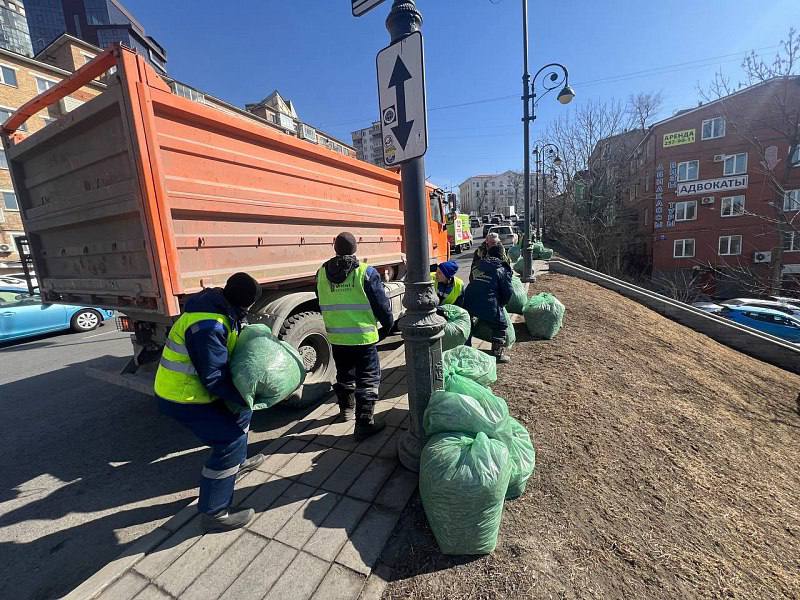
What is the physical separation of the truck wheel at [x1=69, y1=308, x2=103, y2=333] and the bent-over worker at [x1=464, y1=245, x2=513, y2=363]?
924cm

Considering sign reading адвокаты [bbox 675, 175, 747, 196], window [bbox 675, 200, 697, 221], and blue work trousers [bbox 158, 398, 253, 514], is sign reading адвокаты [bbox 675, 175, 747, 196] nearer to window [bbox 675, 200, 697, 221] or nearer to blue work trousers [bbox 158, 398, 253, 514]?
window [bbox 675, 200, 697, 221]

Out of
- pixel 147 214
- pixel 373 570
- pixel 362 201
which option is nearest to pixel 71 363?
pixel 147 214

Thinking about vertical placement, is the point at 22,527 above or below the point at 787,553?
above

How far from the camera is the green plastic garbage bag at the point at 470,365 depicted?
307cm

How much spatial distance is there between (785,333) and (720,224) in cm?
1593

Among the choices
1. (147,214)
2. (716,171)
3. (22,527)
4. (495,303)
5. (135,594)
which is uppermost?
(716,171)

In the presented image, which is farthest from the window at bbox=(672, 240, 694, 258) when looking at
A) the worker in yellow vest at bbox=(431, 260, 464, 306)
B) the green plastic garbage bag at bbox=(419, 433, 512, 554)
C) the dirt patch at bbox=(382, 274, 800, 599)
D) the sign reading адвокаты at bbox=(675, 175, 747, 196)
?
the green plastic garbage bag at bbox=(419, 433, 512, 554)

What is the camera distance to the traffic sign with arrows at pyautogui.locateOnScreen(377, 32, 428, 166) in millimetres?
2111

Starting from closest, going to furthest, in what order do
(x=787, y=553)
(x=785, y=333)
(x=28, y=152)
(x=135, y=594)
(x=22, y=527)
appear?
(x=135, y=594)
(x=787, y=553)
(x=22, y=527)
(x=28, y=152)
(x=785, y=333)

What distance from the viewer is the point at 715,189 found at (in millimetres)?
24781

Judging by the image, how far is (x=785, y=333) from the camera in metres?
13.2

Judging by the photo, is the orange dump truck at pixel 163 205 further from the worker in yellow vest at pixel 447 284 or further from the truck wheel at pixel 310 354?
the worker in yellow vest at pixel 447 284

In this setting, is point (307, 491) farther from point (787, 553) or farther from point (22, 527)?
point (787, 553)

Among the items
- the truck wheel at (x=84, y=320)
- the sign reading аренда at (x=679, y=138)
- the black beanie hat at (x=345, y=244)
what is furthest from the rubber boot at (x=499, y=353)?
the sign reading аренда at (x=679, y=138)
